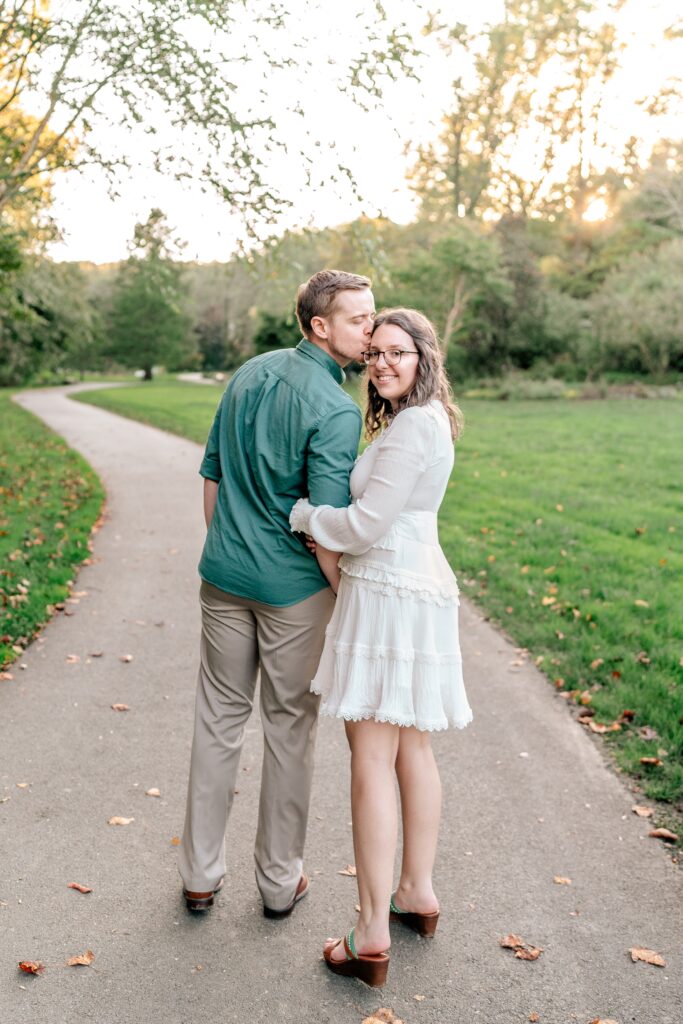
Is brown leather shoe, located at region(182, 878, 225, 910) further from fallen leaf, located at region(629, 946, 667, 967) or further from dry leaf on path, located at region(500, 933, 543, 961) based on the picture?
fallen leaf, located at region(629, 946, 667, 967)

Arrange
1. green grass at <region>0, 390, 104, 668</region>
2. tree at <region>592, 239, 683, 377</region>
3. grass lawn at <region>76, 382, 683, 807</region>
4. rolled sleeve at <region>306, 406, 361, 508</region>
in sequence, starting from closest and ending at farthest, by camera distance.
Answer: rolled sleeve at <region>306, 406, 361, 508</region> → grass lawn at <region>76, 382, 683, 807</region> → green grass at <region>0, 390, 104, 668</region> → tree at <region>592, 239, 683, 377</region>

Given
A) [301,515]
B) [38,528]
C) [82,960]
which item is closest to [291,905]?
[82,960]

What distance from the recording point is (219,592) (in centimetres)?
319

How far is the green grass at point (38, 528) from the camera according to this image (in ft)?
22.3

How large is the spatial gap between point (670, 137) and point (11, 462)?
144 feet

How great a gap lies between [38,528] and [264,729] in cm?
752

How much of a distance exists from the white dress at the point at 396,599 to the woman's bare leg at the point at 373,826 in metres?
0.10

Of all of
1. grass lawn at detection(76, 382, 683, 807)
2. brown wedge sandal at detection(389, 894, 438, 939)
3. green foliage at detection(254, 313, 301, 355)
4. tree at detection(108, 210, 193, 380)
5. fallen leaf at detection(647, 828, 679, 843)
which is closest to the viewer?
brown wedge sandal at detection(389, 894, 438, 939)

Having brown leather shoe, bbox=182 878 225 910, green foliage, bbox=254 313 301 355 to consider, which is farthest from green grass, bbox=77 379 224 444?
brown leather shoe, bbox=182 878 225 910

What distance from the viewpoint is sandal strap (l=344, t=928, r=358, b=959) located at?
2846mm

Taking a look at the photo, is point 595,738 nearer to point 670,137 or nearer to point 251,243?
point 251,243

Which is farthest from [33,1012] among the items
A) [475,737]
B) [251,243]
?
[251,243]

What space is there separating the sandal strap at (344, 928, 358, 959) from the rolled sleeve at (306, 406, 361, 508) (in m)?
1.36

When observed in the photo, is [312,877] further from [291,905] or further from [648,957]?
[648,957]
